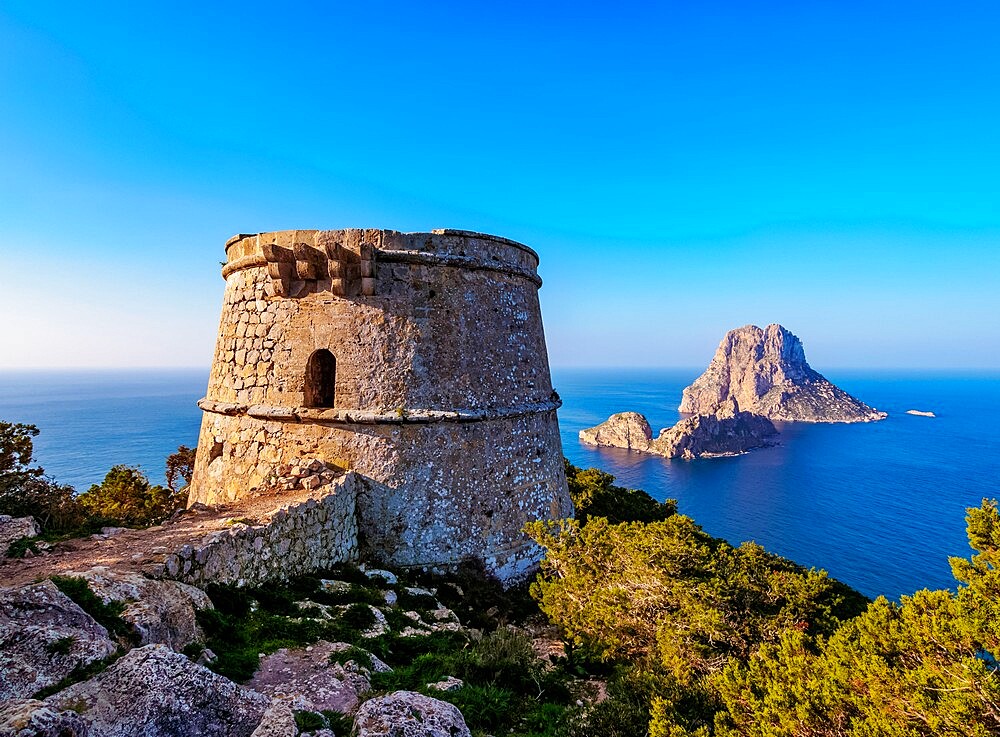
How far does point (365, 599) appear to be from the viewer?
702 cm

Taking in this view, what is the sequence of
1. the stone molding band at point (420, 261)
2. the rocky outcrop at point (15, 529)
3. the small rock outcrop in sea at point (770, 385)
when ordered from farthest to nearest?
the small rock outcrop in sea at point (770, 385)
the stone molding band at point (420, 261)
the rocky outcrop at point (15, 529)

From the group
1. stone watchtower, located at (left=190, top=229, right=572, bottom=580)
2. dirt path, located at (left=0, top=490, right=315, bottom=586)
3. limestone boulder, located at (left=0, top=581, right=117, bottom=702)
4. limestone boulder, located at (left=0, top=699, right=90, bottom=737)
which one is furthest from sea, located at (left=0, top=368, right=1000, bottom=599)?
limestone boulder, located at (left=0, top=699, right=90, bottom=737)

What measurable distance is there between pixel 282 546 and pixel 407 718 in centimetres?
416

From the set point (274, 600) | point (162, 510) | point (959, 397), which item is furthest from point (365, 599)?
point (959, 397)

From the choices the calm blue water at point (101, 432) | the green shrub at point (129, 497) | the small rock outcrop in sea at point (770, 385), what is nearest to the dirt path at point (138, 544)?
the green shrub at point (129, 497)

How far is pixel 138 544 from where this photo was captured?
6.00m

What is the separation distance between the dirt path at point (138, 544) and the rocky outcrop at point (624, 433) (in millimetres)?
85626

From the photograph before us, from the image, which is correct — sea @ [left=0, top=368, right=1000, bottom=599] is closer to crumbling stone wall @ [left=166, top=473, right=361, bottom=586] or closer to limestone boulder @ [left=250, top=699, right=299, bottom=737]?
crumbling stone wall @ [left=166, top=473, right=361, bottom=586]

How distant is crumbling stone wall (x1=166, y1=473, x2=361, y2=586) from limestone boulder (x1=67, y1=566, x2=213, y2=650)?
0.62m

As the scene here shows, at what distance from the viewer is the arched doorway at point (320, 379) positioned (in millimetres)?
9125

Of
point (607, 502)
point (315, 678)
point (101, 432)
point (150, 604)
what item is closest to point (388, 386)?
point (150, 604)

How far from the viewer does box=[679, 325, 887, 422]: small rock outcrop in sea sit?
128m

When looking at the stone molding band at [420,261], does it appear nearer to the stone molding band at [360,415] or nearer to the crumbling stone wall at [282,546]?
the stone molding band at [360,415]

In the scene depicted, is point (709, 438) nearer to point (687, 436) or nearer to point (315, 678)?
point (687, 436)
